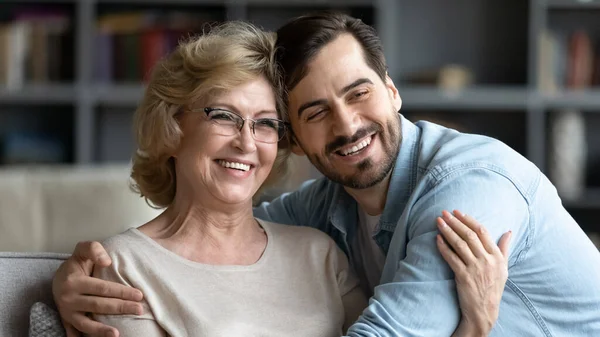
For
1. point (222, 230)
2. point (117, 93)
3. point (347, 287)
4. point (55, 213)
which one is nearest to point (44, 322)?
point (222, 230)

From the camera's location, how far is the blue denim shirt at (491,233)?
166cm

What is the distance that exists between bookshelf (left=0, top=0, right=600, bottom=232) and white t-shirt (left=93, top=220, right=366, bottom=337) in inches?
124

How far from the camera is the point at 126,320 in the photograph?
5.47 feet

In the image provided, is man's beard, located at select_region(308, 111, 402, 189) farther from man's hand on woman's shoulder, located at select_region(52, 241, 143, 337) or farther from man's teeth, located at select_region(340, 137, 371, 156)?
man's hand on woman's shoulder, located at select_region(52, 241, 143, 337)

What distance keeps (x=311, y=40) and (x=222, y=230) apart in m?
0.47

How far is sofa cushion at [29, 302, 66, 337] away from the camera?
65.5 inches

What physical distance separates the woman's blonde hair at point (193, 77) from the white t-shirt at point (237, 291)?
24 centimetres

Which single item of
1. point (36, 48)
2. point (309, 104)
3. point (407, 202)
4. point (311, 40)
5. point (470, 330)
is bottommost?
point (470, 330)

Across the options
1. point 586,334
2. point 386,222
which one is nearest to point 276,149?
point 386,222

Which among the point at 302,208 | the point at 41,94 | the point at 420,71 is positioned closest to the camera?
the point at 302,208

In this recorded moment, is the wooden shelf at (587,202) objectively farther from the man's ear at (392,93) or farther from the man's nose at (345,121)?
the man's nose at (345,121)

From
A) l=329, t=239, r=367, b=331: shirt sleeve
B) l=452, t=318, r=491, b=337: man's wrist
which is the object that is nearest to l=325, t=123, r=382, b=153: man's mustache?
l=329, t=239, r=367, b=331: shirt sleeve

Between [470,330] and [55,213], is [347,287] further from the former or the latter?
[55,213]

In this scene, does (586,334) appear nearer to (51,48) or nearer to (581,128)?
(581,128)
